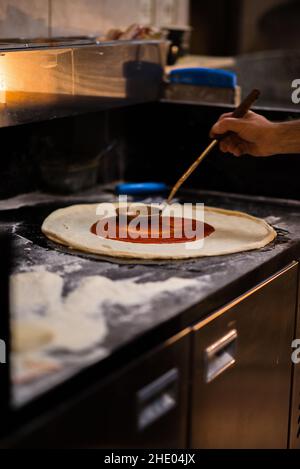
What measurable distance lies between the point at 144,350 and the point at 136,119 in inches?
55.0

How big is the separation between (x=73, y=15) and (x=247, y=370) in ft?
4.44

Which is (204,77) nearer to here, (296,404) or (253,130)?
(253,130)

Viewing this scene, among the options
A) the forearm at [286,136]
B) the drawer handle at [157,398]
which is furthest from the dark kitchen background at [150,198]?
the forearm at [286,136]

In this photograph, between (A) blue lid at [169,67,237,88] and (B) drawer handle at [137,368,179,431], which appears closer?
(B) drawer handle at [137,368,179,431]

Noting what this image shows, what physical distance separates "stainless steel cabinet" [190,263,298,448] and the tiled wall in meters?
1.10

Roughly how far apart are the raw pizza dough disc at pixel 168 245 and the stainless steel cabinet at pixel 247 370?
5.2 inches

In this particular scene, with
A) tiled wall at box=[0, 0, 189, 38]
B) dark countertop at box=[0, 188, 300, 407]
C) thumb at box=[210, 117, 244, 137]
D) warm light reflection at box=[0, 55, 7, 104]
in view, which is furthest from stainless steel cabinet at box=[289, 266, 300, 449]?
tiled wall at box=[0, 0, 189, 38]

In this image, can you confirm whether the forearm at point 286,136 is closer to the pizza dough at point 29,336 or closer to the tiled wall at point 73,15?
the tiled wall at point 73,15

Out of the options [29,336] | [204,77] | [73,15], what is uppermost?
[73,15]

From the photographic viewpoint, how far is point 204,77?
2.44 meters

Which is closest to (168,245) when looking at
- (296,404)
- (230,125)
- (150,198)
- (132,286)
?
(132,286)

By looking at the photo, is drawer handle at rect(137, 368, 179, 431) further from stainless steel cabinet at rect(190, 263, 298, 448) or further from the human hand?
the human hand

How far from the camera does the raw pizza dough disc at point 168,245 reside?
172 centimetres

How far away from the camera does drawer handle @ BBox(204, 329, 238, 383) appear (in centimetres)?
153
